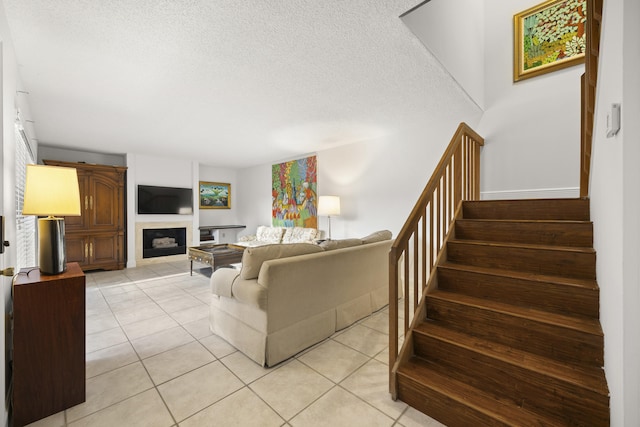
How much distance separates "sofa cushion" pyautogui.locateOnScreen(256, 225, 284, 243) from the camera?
588 centimetres

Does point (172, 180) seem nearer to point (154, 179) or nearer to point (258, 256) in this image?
point (154, 179)

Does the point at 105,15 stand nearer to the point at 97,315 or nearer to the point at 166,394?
the point at 166,394

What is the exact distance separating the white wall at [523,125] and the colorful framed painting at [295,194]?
3.05 metres

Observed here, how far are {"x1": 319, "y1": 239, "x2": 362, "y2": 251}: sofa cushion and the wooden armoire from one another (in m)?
4.78

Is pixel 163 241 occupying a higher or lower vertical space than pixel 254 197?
lower

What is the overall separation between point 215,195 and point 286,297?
5.87 meters

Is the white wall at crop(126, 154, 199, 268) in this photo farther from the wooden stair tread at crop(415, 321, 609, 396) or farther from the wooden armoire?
the wooden stair tread at crop(415, 321, 609, 396)

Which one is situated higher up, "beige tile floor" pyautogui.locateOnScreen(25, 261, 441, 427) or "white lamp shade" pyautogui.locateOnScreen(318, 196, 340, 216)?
"white lamp shade" pyautogui.locateOnScreen(318, 196, 340, 216)

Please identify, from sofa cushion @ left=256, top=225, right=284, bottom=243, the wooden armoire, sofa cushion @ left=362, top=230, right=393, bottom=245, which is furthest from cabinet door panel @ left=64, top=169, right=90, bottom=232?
sofa cushion @ left=362, top=230, right=393, bottom=245

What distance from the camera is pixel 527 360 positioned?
4.86 feet

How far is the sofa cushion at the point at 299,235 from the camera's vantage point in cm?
521

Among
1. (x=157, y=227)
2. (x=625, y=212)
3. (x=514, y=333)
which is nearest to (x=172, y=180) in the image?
(x=157, y=227)

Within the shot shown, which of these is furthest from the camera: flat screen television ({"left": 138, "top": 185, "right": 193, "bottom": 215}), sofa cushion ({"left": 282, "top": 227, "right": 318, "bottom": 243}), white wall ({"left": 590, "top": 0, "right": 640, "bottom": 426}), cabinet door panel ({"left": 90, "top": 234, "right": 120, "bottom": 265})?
flat screen television ({"left": 138, "top": 185, "right": 193, "bottom": 215})

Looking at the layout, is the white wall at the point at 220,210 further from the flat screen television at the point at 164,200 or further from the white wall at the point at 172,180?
the flat screen television at the point at 164,200
